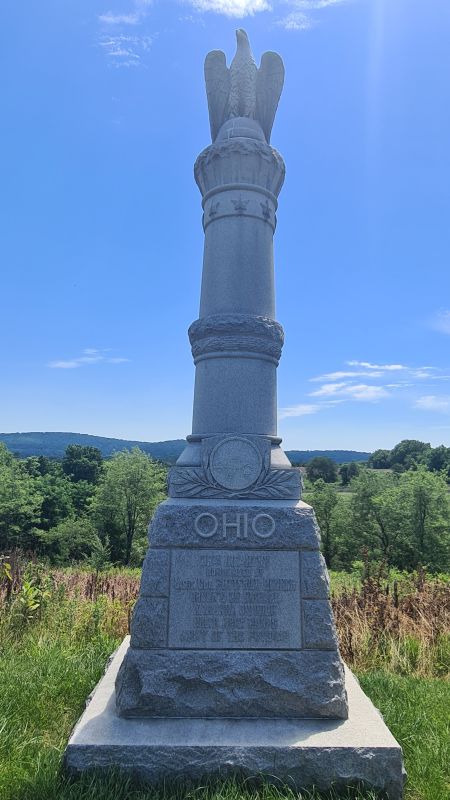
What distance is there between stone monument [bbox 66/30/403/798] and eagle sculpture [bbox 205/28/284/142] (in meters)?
2.09

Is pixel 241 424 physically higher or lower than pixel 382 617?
higher

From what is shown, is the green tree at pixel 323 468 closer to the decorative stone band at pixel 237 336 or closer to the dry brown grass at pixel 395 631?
the dry brown grass at pixel 395 631

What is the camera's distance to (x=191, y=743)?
10.8ft

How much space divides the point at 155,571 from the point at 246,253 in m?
3.07

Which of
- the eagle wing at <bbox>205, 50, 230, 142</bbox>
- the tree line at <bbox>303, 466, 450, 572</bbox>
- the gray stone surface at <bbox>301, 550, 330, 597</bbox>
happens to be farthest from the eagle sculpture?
the tree line at <bbox>303, 466, 450, 572</bbox>

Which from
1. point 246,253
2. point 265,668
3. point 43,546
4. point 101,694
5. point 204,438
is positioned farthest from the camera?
point 43,546

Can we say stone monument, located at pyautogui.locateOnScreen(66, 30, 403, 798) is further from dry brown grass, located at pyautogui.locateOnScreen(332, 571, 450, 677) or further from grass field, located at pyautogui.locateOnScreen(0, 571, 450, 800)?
dry brown grass, located at pyautogui.locateOnScreen(332, 571, 450, 677)

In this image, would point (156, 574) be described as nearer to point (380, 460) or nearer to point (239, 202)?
point (239, 202)

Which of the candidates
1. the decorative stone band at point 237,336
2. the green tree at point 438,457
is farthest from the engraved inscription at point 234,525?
the green tree at point 438,457

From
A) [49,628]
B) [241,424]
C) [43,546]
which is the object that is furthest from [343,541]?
[241,424]

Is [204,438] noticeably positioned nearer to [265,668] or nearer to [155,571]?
[155,571]

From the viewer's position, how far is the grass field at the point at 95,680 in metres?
3.13

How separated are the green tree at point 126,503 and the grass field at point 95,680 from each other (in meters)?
23.3

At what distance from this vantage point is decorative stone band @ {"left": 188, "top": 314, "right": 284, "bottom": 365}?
4.62 m
